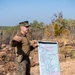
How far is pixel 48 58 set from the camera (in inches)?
272

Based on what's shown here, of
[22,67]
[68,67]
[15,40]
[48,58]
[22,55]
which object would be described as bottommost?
[68,67]

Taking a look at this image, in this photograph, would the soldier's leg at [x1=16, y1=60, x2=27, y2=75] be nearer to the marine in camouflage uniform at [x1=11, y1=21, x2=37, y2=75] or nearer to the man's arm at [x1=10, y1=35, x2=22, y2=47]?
the marine in camouflage uniform at [x1=11, y1=21, x2=37, y2=75]

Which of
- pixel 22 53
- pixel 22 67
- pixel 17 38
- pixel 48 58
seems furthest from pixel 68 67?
pixel 17 38

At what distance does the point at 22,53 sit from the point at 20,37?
1.19 feet

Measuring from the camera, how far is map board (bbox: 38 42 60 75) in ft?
22.2

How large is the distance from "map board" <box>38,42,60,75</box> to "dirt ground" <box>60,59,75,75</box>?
2.97 m

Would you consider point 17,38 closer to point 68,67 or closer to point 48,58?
point 48,58

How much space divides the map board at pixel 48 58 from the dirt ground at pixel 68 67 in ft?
9.76

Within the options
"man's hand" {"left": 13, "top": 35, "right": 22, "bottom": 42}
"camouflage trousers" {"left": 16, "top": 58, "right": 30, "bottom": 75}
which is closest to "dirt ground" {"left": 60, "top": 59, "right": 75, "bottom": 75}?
"camouflage trousers" {"left": 16, "top": 58, "right": 30, "bottom": 75}

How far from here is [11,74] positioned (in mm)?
9727

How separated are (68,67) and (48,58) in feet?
13.0

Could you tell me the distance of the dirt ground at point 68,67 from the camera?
10000mm

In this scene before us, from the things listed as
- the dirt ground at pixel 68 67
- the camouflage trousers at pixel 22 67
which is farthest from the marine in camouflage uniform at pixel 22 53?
the dirt ground at pixel 68 67

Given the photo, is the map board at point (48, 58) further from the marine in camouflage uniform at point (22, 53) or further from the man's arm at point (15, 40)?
the man's arm at point (15, 40)
